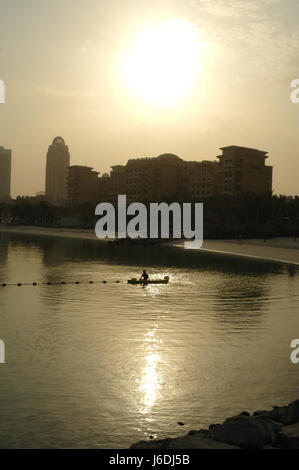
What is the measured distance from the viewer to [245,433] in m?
10.7

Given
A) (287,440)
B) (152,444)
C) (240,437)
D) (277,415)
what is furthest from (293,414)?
(152,444)

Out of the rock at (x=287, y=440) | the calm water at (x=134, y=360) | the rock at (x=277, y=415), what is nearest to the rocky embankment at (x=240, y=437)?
the rock at (x=287, y=440)

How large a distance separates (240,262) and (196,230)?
5376 cm

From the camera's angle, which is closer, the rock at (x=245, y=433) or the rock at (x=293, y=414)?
the rock at (x=245, y=433)

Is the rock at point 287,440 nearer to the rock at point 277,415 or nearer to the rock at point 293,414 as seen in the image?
the rock at point 293,414

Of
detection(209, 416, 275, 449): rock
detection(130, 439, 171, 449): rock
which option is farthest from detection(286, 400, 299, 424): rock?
detection(130, 439, 171, 449): rock

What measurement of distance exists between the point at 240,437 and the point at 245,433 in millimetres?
151

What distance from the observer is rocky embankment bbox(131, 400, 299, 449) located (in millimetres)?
10398

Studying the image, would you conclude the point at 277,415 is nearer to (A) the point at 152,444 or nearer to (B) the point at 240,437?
(B) the point at 240,437

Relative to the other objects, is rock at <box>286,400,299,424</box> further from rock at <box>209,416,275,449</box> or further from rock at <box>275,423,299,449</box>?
rock at <box>209,416,275,449</box>

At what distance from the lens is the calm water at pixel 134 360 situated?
41.8ft

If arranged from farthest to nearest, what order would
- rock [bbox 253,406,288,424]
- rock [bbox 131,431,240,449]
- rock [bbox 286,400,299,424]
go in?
1. rock [bbox 253,406,288,424]
2. rock [bbox 286,400,299,424]
3. rock [bbox 131,431,240,449]
